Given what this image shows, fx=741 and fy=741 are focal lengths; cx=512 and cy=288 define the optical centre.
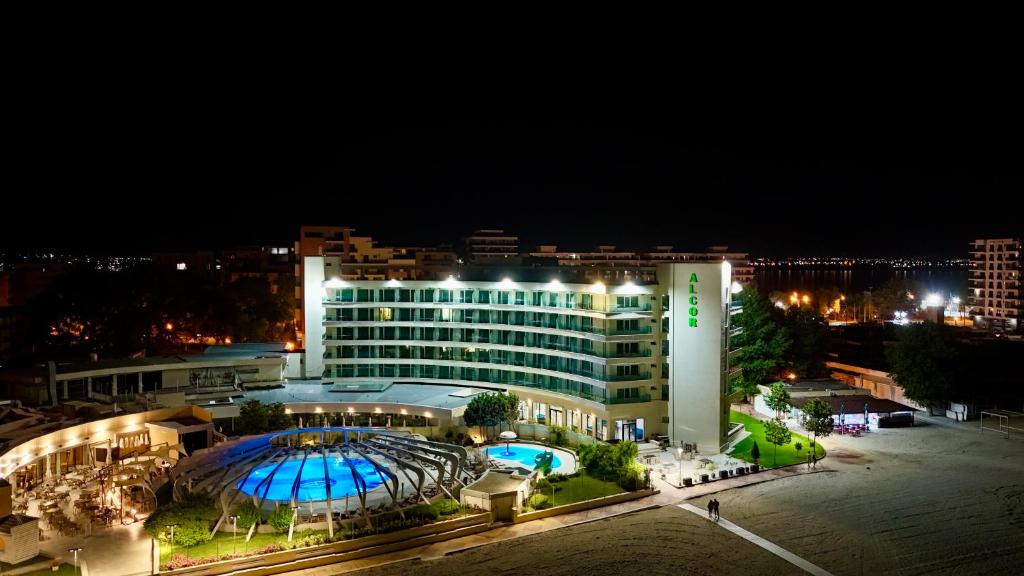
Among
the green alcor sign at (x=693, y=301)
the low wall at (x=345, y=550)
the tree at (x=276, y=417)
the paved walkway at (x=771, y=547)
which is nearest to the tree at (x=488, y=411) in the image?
the tree at (x=276, y=417)

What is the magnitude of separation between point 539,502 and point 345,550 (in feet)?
32.8

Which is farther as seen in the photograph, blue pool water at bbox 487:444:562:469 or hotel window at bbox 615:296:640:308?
hotel window at bbox 615:296:640:308

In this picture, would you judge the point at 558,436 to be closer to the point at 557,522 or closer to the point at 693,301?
the point at 693,301

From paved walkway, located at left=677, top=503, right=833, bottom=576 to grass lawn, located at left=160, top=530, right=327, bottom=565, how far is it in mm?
18444

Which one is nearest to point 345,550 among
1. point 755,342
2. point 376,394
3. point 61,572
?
point 61,572

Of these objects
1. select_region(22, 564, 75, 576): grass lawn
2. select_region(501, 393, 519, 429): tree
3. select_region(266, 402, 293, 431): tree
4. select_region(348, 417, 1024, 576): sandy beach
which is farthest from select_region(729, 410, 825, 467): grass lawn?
select_region(22, 564, 75, 576): grass lawn

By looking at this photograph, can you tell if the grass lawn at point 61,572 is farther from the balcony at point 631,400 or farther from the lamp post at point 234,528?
the balcony at point 631,400

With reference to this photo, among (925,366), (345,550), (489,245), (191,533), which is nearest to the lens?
(191,533)

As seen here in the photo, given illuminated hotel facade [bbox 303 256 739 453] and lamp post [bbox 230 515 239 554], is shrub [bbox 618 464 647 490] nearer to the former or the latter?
illuminated hotel facade [bbox 303 256 739 453]

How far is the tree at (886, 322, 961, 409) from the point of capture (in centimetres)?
5803

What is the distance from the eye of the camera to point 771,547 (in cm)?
3241

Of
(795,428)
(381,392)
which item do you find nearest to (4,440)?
(381,392)

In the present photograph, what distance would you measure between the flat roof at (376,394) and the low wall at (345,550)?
17.8 m

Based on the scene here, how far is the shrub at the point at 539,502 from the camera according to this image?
121ft
